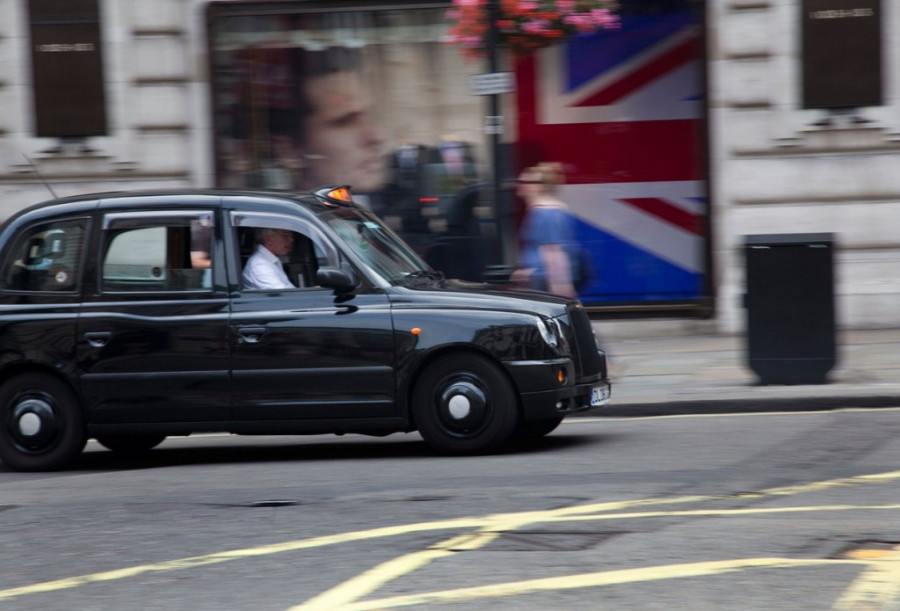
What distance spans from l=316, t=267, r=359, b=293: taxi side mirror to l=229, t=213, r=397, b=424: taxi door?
10 centimetres

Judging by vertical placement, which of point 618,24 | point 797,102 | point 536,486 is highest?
point 618,24

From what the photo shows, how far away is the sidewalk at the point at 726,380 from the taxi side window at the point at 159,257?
273 centimetres

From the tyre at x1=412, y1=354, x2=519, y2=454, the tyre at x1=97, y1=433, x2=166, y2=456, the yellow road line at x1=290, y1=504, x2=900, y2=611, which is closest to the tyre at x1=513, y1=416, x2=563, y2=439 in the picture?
the tyre at x1=412, y1=354, x2=519, y2=454

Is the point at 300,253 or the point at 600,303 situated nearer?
the point at 300,253

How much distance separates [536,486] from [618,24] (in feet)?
28.7

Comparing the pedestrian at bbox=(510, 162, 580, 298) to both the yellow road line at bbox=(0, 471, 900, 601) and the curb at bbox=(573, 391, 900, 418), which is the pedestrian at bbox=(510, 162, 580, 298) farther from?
the yellow road line at bbox=(0, 471, 900, 601)

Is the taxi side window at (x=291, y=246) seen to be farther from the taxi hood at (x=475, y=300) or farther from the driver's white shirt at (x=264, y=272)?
the taxi hood at (x=475, y=300)

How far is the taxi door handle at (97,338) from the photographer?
835cm

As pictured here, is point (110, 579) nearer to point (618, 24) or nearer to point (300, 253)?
point (300, 253)

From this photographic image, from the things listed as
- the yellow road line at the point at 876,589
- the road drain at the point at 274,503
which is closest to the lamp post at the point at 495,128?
the road drain at the point at 274,503

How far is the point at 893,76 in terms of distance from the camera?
555 inches

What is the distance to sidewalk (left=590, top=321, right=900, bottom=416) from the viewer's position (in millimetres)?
9773

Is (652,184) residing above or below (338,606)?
above


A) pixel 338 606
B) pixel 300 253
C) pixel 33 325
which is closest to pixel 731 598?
pixel 338 606
